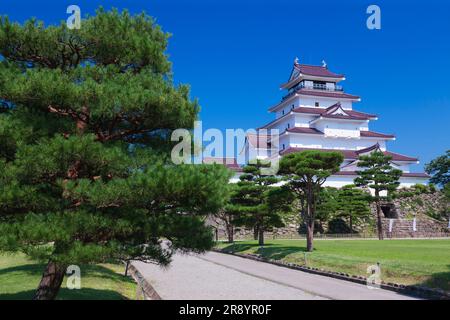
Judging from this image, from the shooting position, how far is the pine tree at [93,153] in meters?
5.81

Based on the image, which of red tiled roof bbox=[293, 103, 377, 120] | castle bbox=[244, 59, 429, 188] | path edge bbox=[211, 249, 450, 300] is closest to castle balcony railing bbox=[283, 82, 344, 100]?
castle bbox=[244, 59, 429, 188]

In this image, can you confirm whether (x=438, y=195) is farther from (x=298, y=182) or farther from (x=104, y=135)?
(x=104, y=135)

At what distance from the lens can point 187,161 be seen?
23.3ft

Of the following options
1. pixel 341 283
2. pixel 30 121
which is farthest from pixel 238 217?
pixel 30 121

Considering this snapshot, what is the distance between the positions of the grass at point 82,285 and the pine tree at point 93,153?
238 centimetres

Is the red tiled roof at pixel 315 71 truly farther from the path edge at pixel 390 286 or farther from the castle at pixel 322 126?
the path edge at pixel 390 286

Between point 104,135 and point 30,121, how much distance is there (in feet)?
4.35

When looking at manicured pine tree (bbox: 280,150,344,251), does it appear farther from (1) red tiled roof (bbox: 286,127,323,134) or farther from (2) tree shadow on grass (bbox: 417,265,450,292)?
(1) red tiled roof (bbox: 286,127,323,134)

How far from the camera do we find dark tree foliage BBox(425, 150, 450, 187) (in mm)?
49181

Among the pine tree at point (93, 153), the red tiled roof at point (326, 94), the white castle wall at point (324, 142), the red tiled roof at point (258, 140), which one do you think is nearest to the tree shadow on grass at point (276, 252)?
the pine tree at point (93, 153)

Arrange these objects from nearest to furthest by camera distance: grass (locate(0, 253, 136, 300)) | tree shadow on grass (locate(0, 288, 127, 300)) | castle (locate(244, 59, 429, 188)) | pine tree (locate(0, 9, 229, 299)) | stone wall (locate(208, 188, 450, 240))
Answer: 1. pine tree (locate(0, 9, 229, 299))
2. tree shadow on grass (locate(0, 288, 127, 300))
3. grass (locate(0, 253, 136, 300))
4. stone wall (locate(208, 188, 450, 240))
5. castle (locate(244, 59, 429, 188))

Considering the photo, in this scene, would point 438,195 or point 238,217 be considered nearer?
point 238,217

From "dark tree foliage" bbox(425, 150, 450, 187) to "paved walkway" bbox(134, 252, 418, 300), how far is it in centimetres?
4064

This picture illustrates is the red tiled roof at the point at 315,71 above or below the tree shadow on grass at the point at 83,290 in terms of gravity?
above
